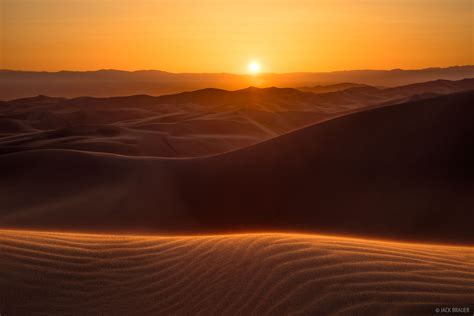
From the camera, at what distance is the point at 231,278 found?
3973 mm

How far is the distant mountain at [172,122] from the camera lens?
72.4ft

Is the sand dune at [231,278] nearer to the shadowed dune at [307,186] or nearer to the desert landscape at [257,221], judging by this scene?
the desert landscape at [257,221]

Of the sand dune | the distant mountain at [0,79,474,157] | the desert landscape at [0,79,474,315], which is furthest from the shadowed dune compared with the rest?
the distant mountain at [0,79,474,157]

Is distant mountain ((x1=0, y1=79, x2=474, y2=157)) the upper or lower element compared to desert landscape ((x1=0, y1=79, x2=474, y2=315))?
upper

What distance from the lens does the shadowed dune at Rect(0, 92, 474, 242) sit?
891 centimetres

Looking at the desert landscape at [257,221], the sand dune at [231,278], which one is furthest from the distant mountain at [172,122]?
the sand dune at [231,278]

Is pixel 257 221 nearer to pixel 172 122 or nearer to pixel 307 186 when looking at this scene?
pixel 307 186

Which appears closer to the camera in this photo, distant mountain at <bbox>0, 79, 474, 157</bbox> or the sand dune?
the sand dune

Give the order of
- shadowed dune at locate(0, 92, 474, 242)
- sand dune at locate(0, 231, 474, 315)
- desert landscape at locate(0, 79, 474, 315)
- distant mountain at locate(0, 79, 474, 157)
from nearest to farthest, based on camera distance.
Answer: sand dune at locate(0, 231, 474, 315) → desert landscape at locate(0, 79, 474, 315) → shadowed dune at locate(0, 92, 474, 242) → distant mountain at locate(0, 79, 474, 157)

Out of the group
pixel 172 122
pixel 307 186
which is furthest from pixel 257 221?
pixel 172 122

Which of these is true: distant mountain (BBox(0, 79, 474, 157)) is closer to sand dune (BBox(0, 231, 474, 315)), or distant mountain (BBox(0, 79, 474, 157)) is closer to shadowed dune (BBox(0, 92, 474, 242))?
shadowed dune (BBox(0, 92, 474, 242))

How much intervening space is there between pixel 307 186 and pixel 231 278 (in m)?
6.58

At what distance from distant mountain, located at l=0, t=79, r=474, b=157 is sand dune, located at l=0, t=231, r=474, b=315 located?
15541 mm

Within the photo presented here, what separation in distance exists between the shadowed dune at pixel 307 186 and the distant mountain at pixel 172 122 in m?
7.85
